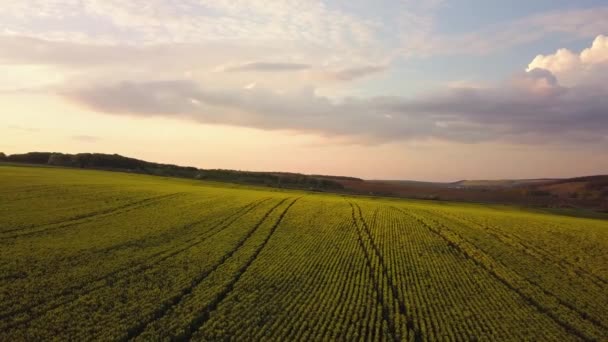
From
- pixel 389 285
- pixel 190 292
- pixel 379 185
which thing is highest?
pixel 379 185

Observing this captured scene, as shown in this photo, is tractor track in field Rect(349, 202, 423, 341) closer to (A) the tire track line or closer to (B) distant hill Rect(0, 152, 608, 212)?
(A) the tire track line

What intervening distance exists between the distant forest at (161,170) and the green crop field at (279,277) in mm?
70912

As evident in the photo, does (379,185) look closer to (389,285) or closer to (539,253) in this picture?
(539,253)

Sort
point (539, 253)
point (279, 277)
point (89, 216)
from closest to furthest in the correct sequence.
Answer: point (279, 277) < point (539, 253) < point (89, 216)

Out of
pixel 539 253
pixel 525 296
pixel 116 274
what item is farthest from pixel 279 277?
pixel 539 253

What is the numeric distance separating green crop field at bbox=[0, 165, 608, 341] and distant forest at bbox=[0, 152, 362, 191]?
70.9 meters

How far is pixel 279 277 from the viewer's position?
85.9 ft

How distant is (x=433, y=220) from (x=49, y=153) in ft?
373

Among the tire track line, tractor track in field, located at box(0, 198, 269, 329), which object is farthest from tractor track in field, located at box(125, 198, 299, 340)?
the tire track line

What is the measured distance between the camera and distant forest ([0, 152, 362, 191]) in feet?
390

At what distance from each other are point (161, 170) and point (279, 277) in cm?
10877

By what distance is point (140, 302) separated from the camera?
2070 centimetres

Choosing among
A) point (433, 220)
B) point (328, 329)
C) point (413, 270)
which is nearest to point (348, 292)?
point (328, 329)

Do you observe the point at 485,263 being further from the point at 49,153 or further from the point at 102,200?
the point at 49,153
